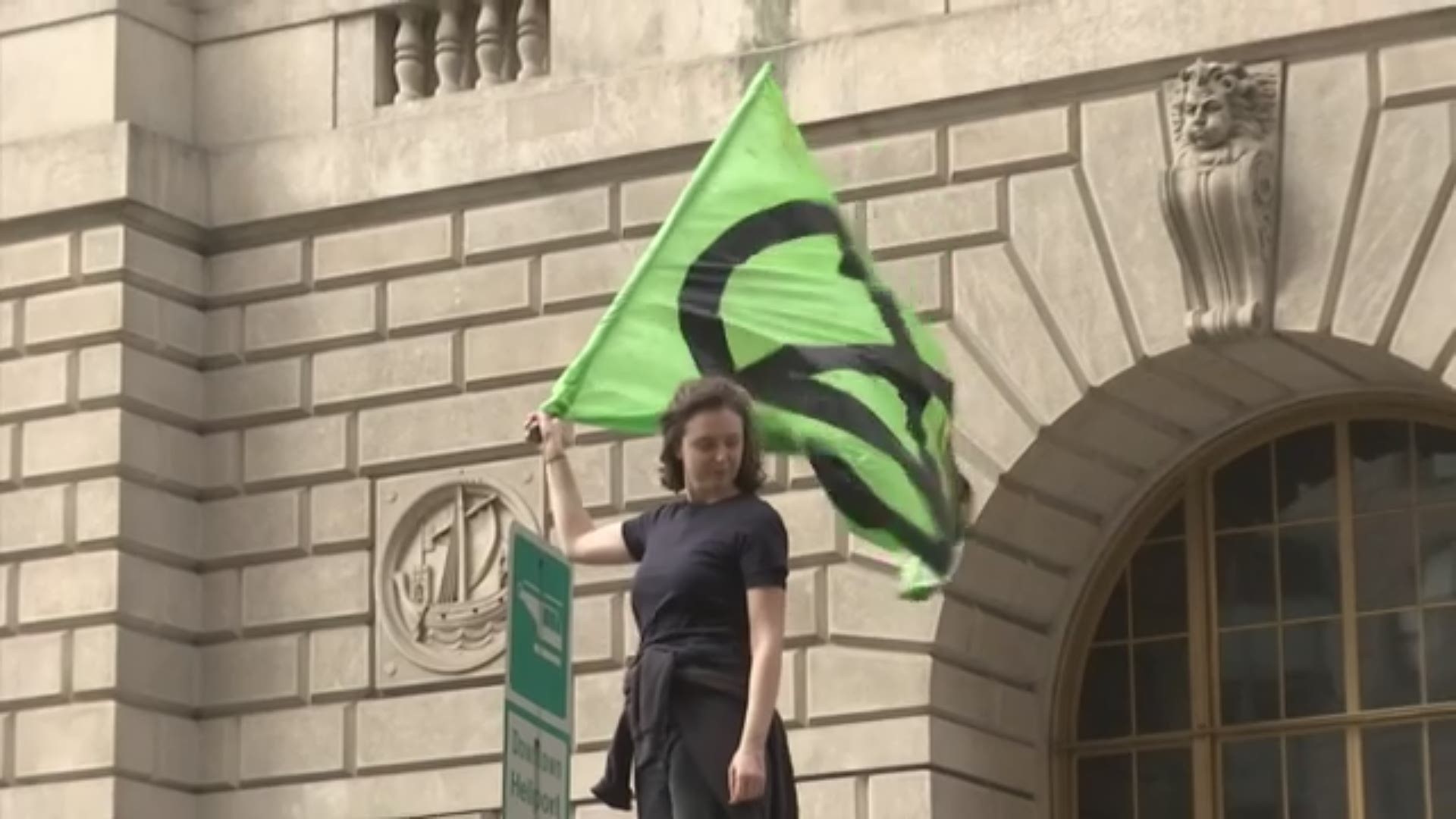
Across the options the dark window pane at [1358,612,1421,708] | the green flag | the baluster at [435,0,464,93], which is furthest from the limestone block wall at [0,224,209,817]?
the dark window pane at [1358,612,1421,708]

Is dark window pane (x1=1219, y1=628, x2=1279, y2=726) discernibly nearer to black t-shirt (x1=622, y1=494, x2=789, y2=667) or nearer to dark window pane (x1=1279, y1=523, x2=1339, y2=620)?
dark window pane (x1=1279, y1=523, x2=1339, y2=620)

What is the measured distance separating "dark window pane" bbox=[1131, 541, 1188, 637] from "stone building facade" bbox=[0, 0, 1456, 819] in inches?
0.9

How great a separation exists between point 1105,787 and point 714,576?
838 cm

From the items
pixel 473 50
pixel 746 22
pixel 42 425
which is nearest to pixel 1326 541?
pixel 746 22

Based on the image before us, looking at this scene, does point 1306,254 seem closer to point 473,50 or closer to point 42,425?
point 473,50

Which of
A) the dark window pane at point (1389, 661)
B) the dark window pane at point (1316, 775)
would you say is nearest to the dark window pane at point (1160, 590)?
the dark window pane at point (1316, 775)

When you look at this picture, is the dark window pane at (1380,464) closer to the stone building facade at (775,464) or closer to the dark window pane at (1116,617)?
the stone building facade at (775,464)

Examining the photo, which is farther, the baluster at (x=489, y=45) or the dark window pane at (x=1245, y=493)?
the baluster at (x=489, y=45)

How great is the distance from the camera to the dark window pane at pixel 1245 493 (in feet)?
62.7

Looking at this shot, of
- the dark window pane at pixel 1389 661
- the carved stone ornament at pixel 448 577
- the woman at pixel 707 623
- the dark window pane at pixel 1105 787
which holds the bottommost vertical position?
the woman at pixel 707 623

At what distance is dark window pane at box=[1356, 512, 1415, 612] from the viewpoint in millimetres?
18609

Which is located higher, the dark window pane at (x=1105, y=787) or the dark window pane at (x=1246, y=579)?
the dark window pane at (x=1246, y=579)

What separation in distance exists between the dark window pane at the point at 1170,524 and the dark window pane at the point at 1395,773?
1.45 metres

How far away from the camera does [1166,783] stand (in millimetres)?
19156
